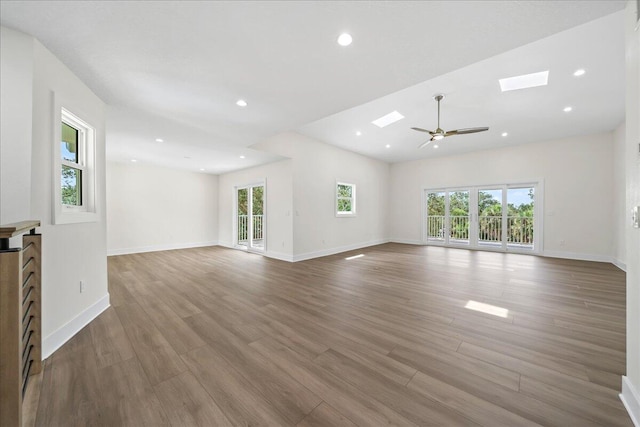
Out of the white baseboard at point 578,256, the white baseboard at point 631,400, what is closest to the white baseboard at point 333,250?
the white baseboard at point 578,256

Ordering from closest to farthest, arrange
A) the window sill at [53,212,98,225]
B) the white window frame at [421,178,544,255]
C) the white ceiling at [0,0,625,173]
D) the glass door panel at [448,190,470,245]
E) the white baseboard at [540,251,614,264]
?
the white ceiling at [0,0,625,173] → the window sill at [53,212,98,225] → the white baseboard at [540,251,614,264] → the white window frame at [421,178,544,255] → the glass door panel at [448,190,470,245]

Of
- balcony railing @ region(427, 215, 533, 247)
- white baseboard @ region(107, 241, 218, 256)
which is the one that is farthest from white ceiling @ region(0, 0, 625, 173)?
white baseboard @ region(107, 241, 218, 256)

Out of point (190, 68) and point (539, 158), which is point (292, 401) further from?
point (539, 158)

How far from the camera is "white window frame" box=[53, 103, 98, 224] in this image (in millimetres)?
2094

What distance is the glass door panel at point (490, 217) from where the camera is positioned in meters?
6.84

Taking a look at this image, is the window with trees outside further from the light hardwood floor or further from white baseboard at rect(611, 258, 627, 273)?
white baseboard at rect(611, 258, 627, 273)

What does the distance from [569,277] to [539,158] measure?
3577 millimetres

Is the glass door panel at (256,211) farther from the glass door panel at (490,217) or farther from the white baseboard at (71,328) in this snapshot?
the glass door panel at (490,217)

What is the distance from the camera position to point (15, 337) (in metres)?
1.05

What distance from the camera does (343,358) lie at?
1.81m

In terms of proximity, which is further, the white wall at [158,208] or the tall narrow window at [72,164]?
the white wall at [158,208]

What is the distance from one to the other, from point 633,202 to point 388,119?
423cm

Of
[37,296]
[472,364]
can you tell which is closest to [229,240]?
[37,296]

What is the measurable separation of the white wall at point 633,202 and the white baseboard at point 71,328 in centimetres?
393
